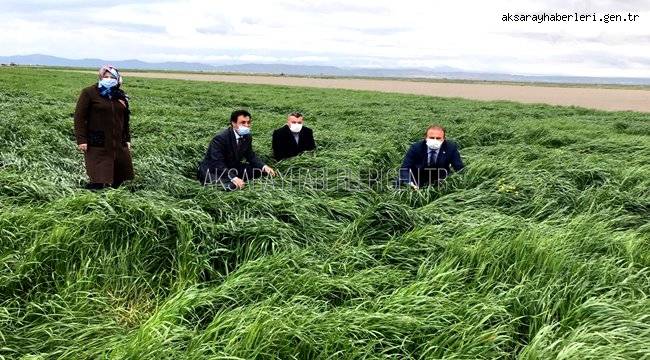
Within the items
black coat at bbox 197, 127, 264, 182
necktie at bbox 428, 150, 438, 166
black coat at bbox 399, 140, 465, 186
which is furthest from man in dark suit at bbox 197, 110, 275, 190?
necktie at bbox 428, 150, 438, 166

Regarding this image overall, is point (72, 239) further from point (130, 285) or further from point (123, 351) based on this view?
point (123, 351)

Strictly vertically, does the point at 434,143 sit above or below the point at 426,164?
above

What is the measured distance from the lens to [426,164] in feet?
24.4

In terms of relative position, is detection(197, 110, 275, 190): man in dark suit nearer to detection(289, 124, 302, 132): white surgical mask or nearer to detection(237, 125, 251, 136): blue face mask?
detection(237, 125, 251, 136): blue face mask

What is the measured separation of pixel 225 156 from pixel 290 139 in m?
1.75

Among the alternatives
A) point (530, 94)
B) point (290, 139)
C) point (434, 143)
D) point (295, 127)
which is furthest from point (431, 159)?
point (530, 94)

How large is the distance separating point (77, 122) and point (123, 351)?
4.15 meters

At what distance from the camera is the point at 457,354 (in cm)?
305

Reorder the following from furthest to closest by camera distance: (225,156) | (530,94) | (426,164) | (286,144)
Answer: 1. (530,94)
2. (286,144)
3. (225,156)
4. (426,164)

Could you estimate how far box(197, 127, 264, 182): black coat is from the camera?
733 cm

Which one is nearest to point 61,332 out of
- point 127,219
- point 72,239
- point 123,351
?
point 123,351

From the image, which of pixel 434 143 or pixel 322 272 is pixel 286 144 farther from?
pixel 322 272

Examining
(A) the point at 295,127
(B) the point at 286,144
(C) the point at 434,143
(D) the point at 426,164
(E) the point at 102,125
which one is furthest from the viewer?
(B) the point at 286,144

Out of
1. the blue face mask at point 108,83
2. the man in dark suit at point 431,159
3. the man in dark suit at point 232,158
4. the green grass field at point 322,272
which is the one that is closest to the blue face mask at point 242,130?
the man in dark suit at point 232,158
